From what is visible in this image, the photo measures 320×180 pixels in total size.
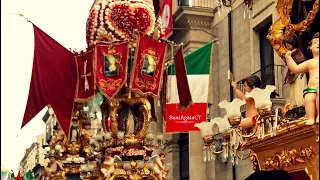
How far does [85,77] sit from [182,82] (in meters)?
2.27

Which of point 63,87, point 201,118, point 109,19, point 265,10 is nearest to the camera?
point 109,19

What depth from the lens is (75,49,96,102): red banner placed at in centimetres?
1261

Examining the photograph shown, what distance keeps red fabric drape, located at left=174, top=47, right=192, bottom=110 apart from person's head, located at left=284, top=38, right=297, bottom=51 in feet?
16.7

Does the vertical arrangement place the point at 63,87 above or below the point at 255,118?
above

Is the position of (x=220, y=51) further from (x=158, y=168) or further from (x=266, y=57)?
(x=158, y=168)

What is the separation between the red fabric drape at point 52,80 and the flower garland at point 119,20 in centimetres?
146

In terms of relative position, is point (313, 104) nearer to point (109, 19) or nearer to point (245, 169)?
point (109, 19)

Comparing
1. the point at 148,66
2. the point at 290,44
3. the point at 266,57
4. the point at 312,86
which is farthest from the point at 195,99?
the point at 312,86

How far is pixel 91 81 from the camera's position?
12703 mm

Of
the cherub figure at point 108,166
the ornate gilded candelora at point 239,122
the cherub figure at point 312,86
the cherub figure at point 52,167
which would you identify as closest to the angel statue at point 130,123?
the cherub figure at point 108,166

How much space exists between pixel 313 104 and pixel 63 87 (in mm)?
7872

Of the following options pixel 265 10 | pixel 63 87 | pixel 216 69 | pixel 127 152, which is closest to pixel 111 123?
pixel 127 152

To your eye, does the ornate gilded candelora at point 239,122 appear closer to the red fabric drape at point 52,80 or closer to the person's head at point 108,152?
the person's head at point 108,152

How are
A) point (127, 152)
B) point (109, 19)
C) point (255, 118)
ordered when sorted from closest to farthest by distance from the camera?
point (255, 118), point (127, 152), point (109, 19)
